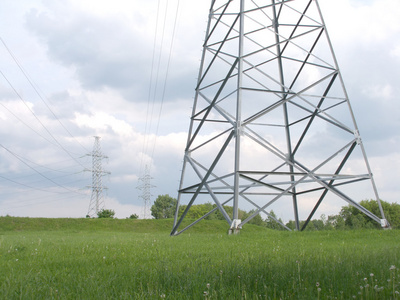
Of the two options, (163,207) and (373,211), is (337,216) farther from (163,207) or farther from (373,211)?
(163,207)

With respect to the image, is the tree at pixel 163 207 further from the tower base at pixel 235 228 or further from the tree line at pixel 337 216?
the tower base at pixel 235 228

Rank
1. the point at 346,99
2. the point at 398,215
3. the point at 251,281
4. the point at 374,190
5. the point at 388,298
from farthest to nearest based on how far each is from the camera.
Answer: the point at 398,215, the point at 346,99, the point at 374,190, the point at 251,281, the point at 388,298

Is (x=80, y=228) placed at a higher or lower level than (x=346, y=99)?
lower

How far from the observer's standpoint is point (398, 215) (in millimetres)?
40125

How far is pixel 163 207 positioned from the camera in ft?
268

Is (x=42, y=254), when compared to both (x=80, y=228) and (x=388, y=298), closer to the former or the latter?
(x=388, y=298)

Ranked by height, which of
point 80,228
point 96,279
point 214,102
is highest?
point 214,102

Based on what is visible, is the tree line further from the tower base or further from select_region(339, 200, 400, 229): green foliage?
the tower base

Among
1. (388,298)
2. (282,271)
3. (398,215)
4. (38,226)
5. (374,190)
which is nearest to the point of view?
(388,298)

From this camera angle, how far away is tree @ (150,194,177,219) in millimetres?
80675

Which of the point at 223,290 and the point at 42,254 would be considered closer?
the point at 223,290

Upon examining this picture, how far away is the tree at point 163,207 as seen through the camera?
8068cm

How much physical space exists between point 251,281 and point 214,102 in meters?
9.54

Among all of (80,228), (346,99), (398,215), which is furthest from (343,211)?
(346,99)
